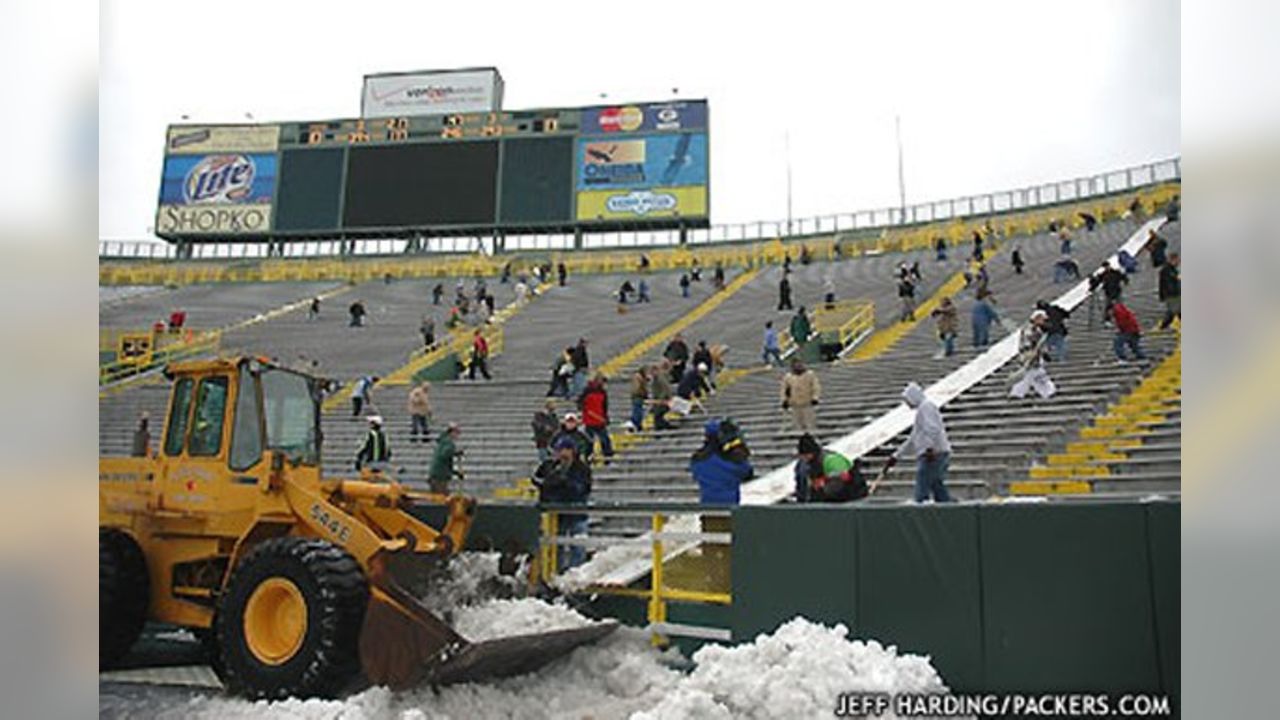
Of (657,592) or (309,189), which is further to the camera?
(309,189)

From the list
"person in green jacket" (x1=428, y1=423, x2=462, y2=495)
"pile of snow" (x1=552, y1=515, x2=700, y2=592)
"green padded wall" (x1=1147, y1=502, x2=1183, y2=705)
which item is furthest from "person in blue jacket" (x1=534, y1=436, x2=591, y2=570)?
"green padded wall" (x1=1147, y1=502, x2=1183, y2=705)

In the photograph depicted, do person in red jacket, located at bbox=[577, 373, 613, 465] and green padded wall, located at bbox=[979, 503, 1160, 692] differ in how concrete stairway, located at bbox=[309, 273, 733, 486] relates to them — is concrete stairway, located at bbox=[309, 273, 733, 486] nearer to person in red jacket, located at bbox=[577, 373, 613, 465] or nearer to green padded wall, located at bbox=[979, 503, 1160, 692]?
person in red jacket, located at bbox=[577, 373, 613, 465]

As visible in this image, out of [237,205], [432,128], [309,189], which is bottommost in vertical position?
[237,205]

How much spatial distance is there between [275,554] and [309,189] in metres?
33.2

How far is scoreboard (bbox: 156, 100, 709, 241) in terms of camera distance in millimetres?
35156

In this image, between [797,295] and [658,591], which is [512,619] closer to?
[658,591]

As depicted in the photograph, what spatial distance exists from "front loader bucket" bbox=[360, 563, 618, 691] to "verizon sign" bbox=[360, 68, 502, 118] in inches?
1269

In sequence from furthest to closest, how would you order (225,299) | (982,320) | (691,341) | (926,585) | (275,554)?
(225,299)
(691,341)
(982,320)
(275,554)
(926,585)

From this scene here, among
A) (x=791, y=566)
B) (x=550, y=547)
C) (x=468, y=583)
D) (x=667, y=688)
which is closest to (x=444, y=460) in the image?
(x=550, y=547)

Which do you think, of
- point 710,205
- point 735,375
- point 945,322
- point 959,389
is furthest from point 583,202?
point 959,389

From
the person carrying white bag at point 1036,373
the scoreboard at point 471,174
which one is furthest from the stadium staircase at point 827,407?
the scoreboard at point 471,174

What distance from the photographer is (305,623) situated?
4906 millimetres
